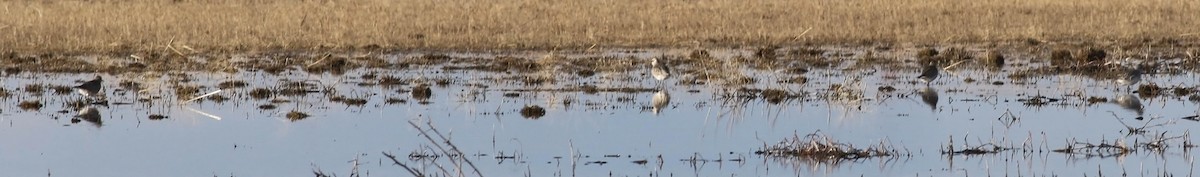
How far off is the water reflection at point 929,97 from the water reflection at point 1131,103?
55.4 inches

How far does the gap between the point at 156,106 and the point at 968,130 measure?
6484 mm

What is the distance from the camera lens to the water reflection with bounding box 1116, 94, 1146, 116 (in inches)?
559

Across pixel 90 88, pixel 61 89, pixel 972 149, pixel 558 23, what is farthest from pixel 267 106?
pixel 558 23

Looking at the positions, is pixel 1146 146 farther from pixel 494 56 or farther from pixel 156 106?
pixel 494 56

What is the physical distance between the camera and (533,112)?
14.0 meters

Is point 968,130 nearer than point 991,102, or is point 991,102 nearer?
point 968,130

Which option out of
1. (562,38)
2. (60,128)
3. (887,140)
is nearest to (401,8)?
(562,38)

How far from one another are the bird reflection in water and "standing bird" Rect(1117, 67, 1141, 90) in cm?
833

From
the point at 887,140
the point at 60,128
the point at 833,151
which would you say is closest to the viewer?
the point at 833,151

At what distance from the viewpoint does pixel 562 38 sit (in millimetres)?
24875

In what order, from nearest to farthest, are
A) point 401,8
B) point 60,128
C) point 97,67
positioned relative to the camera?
point 60,128 < point 97,67 < point 401,8

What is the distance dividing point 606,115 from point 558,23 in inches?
543

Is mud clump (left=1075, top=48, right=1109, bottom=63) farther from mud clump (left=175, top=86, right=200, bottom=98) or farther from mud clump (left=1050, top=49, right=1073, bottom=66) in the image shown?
mud clump (left=175, top=86, right=200, bottom=98)

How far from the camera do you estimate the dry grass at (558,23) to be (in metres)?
24.4
